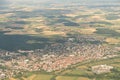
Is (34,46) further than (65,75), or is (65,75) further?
(34,46)

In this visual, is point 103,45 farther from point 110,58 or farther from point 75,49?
point 110,58

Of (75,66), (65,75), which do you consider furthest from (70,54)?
(65,75)

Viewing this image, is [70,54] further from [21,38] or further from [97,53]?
[21,38]

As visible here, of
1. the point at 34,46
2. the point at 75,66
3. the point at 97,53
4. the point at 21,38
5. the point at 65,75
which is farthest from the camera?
the point at 21,38

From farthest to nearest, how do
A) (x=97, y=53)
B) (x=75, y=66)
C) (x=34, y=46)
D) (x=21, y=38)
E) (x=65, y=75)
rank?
1. (x=21, y=38)
2. (x=34, y=46)
3. (x=97, y=53)
4. (x=75, y=66)
5. (x=65, y=75)

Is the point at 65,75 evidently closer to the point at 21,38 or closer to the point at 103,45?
the point at 103,45

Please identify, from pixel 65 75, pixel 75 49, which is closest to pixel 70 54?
pixel 75 49

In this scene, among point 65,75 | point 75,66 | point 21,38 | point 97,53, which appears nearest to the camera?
point 65,75

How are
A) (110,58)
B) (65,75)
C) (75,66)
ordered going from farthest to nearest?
(110,58) < (75,66) < (65,75)

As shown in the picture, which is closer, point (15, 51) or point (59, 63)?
point (59, 63)
